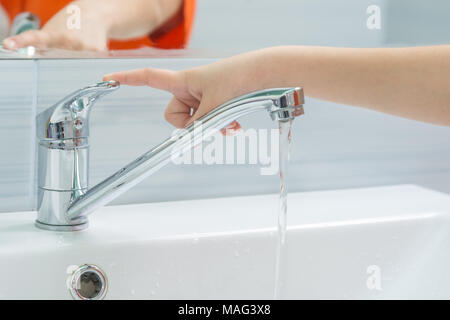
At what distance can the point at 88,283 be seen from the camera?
0.55m

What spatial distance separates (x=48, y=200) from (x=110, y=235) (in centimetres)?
6

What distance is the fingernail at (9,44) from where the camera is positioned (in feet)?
1.90

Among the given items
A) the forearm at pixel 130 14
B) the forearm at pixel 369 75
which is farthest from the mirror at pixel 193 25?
the forearm at pixel 369 75

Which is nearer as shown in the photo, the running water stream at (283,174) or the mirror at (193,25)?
the running water stream at (283,174)

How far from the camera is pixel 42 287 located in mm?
532

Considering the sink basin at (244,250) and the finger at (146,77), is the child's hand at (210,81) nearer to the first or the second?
the finger at (146,77)

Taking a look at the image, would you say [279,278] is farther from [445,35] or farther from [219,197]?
[445,35]

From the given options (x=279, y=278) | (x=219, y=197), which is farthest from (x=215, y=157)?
(x=279, y=278)

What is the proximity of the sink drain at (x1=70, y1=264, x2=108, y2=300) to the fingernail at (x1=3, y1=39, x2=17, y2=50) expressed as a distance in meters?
0.21

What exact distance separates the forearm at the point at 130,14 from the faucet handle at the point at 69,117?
0.37ft

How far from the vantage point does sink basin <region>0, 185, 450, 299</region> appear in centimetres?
54

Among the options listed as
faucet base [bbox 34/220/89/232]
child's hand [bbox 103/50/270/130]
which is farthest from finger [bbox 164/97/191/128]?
faucet base [bbox 34/220/89/232]

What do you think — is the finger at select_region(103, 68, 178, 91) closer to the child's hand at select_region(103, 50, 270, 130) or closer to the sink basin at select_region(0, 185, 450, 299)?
the child's hand at select_region(103, 50, 270, 130)

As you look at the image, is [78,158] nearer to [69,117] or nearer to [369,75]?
[69,117]
